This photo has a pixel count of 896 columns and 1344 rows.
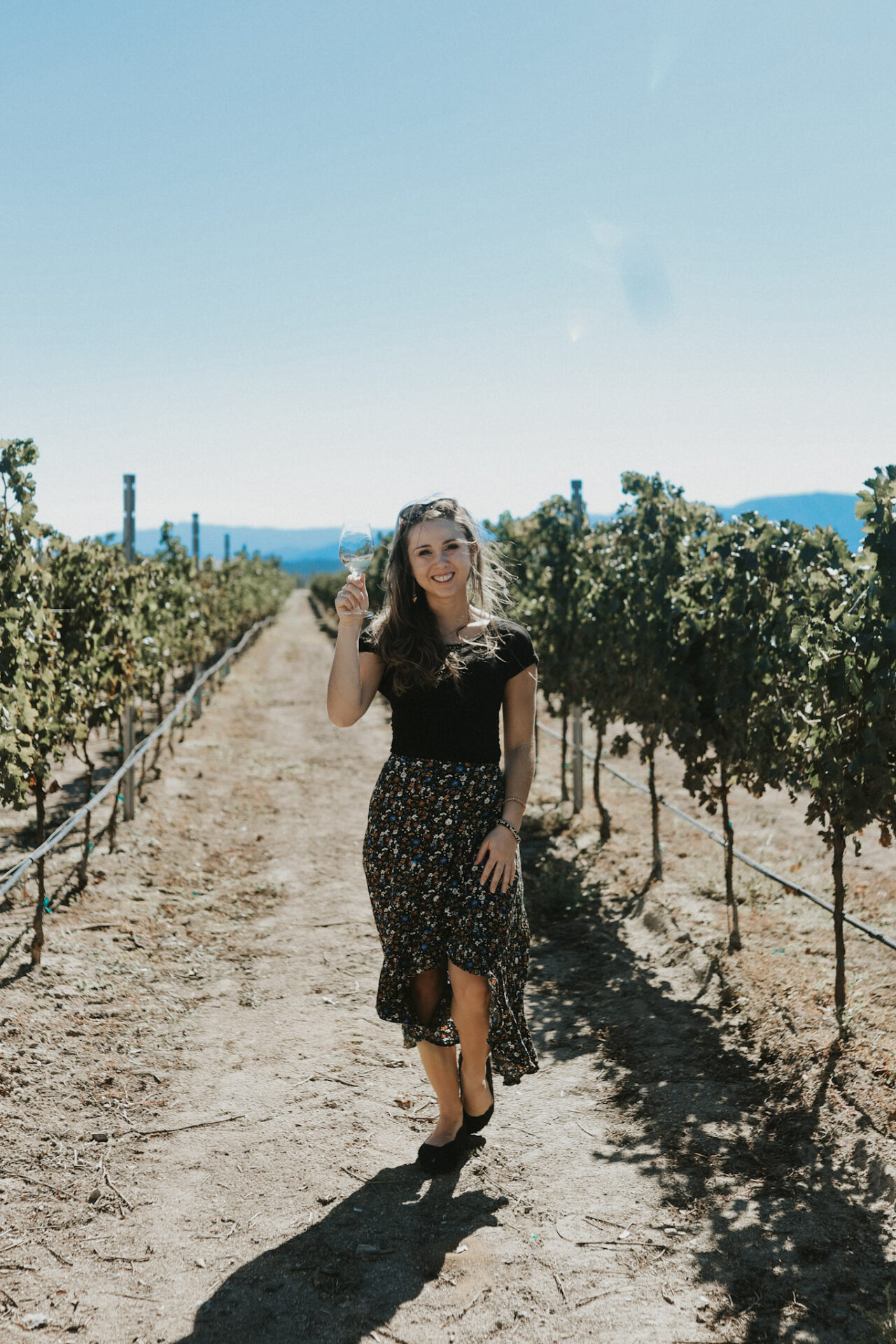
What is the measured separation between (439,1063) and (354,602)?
1437 mm

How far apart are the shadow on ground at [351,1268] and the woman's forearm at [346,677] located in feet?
4.74

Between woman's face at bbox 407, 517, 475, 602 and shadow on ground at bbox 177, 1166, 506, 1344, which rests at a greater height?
woman's face at bbox 407, 517, 475, 602

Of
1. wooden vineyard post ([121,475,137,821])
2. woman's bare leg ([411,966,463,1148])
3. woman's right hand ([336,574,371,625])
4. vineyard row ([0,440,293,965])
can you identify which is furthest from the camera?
wooden vineyard post ([121,475,137,821])

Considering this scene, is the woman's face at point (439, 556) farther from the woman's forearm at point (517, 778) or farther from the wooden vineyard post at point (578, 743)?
the wooden vineyard post at point (578, 743)

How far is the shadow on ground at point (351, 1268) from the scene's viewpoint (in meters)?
2.38

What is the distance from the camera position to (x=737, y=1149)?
129 inches

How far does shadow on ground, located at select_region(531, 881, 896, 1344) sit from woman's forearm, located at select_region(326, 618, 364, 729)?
1.78 meters

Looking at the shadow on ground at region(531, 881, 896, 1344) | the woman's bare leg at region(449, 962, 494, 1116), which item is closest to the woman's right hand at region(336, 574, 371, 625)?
the woman's bare leg at region(449, 962, 494, 1116)

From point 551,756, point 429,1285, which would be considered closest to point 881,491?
point 429,1285

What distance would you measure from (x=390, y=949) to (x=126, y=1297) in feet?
3.59

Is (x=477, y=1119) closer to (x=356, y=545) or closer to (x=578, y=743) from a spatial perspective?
(x=356, y=545)

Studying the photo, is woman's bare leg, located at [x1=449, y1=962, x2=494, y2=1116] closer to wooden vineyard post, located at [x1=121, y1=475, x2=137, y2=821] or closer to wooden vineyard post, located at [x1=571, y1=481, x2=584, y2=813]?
wooden vineyard post, located at [x1=121, y1=475, x2=137, y2=821]

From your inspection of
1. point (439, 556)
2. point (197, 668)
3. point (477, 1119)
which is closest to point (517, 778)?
point (439, 556)

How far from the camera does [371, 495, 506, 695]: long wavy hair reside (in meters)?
2.86
